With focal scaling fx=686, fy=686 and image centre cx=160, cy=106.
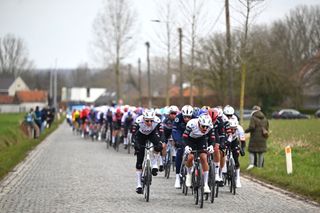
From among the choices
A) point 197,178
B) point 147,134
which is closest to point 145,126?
point 147,134

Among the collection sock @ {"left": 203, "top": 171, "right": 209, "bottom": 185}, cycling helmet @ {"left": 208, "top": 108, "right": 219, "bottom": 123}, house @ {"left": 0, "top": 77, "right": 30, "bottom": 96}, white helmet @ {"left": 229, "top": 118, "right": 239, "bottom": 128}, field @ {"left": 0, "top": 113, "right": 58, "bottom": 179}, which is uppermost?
house @ {"left": 0, "top": 77, "right": 30, "bottom": 96}

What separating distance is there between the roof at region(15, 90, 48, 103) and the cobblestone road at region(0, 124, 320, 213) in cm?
11656

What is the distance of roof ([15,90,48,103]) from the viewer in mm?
137337

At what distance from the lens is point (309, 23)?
44531mm

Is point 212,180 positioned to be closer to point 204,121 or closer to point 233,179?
point 204,121

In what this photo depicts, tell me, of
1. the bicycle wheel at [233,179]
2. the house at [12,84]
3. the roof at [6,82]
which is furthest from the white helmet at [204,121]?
the roof at [6,82]

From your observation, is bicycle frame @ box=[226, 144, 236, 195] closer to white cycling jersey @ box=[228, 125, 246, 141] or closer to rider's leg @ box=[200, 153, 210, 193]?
white cycling jersey @ box=[228, 125, 246, 141]

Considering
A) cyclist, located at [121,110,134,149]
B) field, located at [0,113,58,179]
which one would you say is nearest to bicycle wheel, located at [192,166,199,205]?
field, located at [0,113,58,179]

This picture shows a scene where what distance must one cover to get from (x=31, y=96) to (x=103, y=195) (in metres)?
126

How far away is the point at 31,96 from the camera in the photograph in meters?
138

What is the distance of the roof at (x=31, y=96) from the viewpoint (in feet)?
451

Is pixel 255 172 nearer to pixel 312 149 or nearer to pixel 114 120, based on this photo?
pixel 312 149

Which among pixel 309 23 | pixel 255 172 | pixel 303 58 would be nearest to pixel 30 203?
pixel 255 172

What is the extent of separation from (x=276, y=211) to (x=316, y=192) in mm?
2679
